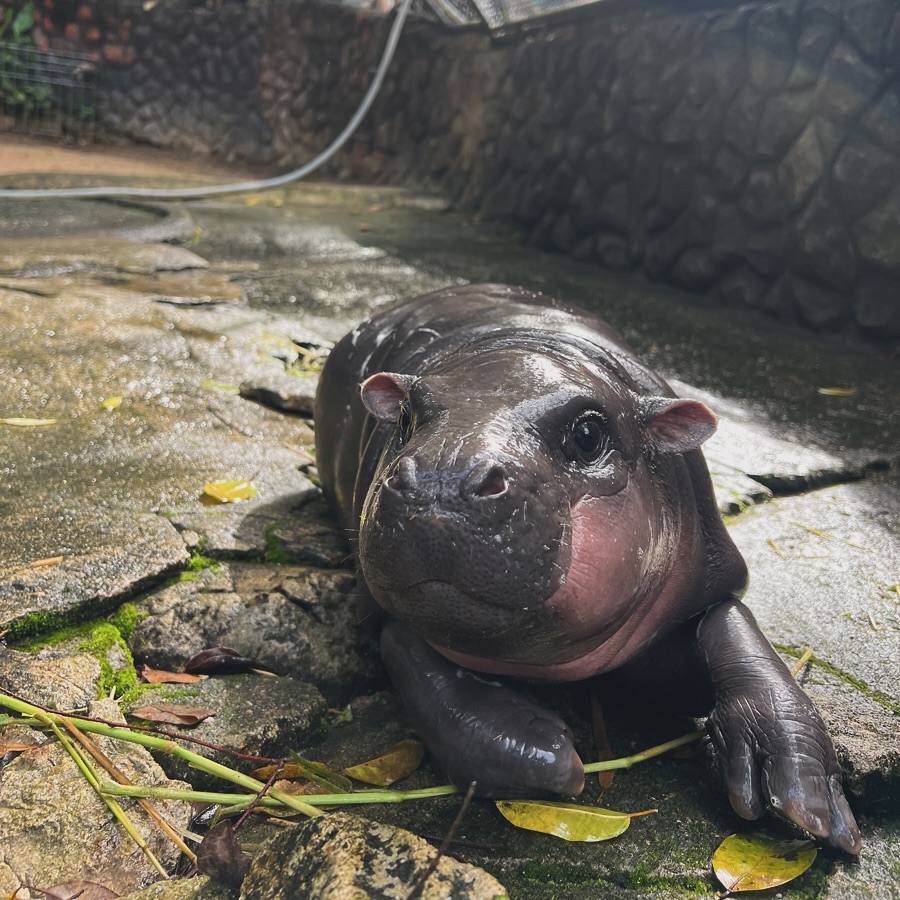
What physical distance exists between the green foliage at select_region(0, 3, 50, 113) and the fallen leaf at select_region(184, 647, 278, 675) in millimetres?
16681

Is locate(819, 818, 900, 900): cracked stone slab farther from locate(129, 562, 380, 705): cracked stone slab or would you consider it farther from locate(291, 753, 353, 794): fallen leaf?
locate(129, 562, 380, 705): cracked stone slab

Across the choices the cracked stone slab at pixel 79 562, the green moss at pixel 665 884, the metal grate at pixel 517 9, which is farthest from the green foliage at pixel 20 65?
the green moss at pixel 665 884

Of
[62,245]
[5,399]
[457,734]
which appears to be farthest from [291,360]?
[457,734]

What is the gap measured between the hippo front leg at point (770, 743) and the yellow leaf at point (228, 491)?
5.74 feet

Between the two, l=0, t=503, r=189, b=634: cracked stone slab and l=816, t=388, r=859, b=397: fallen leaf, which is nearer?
l=0, t=503, r=189, b=634: cracked stone slab

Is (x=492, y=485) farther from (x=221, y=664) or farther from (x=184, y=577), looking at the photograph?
(x=184, y=577)

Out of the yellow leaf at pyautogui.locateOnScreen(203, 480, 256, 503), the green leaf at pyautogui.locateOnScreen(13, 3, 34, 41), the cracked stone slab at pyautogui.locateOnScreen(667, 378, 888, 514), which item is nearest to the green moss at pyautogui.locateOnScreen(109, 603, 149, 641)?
the yellow leaf at pyautogui.locateOnScreen(203, 480, 256, 503)

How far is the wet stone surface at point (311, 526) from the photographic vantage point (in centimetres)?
216

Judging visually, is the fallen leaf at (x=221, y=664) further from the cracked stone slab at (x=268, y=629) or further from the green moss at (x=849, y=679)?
the green moss at (x=849, y=679)

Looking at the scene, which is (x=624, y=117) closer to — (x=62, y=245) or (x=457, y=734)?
(x=62, y=245)

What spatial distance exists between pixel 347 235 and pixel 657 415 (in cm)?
736

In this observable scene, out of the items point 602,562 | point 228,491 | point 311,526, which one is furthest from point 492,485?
point 228,491

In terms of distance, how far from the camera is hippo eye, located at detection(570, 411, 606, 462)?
2199mm

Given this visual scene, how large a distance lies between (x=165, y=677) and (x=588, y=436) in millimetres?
1244
